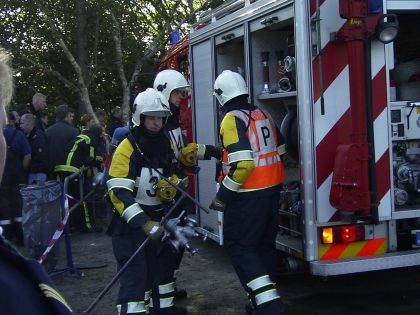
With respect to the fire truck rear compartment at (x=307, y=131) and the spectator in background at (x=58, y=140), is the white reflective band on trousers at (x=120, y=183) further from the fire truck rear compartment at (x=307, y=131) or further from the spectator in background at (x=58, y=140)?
the spectator in background at (x=58, y=140)

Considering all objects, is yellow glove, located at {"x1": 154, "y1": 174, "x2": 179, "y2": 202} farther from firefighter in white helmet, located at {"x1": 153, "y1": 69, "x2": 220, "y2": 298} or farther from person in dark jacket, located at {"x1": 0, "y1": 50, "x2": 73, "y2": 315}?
person in dark jacket, located at {"x1": 0, "y1": 50, "x2": 73, "y2": 315}

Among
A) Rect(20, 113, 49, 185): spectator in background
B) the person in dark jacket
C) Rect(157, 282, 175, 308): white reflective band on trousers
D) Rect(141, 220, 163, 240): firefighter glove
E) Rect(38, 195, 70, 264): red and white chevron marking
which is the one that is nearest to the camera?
the person in dark jacket

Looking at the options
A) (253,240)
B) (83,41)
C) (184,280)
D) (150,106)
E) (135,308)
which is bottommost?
(184,280)

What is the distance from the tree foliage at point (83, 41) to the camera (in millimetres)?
18156

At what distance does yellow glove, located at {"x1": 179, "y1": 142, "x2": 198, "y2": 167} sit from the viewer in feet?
16.1

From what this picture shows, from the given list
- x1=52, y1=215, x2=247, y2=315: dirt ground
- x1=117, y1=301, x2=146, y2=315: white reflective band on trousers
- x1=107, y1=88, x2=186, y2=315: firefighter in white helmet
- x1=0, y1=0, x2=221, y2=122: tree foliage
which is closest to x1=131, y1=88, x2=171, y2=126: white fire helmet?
x1=107, y1=88, x2=186, y2=315: firefighter in white helmet

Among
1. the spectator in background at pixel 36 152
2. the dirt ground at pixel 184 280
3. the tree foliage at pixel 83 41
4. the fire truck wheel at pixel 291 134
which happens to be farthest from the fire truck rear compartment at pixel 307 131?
the tree foliage at pixel 83 41

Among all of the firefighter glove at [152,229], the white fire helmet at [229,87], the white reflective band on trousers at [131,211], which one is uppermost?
the white fire helmet at [229,87]

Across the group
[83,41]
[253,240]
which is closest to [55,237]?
[253,240]

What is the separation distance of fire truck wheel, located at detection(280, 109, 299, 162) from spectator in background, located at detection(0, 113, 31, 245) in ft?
13.1

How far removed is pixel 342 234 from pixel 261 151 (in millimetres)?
859

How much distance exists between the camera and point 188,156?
490 cm

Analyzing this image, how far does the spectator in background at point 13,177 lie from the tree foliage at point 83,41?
354 inches

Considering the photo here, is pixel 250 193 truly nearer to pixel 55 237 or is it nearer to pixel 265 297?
pixel 265 297
